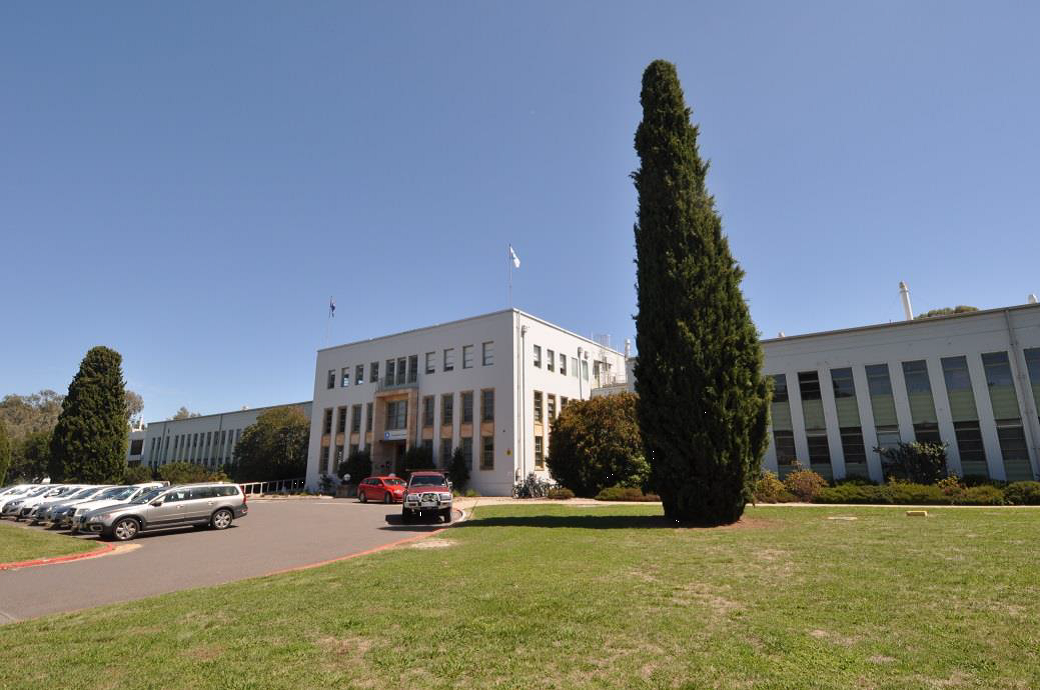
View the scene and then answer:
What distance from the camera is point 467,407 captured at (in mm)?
42562

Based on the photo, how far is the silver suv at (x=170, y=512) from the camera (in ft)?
57.6

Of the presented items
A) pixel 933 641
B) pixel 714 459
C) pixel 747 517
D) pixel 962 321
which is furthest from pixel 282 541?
pixel 962 321

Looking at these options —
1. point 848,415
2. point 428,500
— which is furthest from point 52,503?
point 848,415

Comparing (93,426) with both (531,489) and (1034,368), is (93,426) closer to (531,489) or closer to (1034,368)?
(531,489)

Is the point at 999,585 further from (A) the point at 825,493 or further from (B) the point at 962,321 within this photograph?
(B) the point at 962,321

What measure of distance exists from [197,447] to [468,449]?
1929 inches

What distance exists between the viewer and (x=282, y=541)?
15977mm

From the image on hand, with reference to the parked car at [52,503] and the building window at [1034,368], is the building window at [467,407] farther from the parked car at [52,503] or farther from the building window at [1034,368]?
the building window at [1034,368]

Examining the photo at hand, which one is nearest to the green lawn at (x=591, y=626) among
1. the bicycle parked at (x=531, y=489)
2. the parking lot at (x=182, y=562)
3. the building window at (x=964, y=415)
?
the parking lot at (x=182, y=562)

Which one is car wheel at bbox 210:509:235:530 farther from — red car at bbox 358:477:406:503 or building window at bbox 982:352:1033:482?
building window at bbox 982:352:1033:482

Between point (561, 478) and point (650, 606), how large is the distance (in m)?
27.8

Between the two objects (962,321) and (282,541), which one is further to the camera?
(962,321)

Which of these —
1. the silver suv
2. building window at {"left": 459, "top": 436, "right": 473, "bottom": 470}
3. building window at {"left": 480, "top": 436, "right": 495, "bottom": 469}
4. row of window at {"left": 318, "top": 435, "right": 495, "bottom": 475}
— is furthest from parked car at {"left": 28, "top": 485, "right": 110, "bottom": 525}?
building window at {"left": 480, "top": 436, "right": 495, "bottom": 469}

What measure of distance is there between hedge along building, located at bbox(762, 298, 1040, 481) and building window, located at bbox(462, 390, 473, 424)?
20873mm
